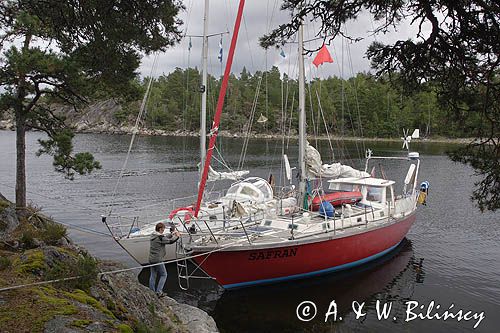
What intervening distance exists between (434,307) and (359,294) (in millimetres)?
2418

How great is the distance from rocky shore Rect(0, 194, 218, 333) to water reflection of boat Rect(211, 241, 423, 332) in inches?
166

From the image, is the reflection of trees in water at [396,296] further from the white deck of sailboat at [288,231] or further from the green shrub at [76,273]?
the green shrub at [76,273]

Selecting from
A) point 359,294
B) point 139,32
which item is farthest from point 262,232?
point 139,32

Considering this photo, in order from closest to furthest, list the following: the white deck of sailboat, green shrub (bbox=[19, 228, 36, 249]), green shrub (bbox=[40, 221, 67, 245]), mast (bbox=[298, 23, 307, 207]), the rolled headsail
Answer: green shrub (bbox=[19, 228, 36, 249]) → green shrub (bbox=[40, 221, 67, 245]) → the white deck of sailboat → mast (bbox=[298, 23, 307, 207]) → the rolled headsail

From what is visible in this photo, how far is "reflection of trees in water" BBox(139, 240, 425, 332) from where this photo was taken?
12219mm

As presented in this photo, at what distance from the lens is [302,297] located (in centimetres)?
1383

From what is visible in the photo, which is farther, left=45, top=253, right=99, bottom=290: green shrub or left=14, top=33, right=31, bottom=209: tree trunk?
left=14, top=33, right=31, bottom=209: tree trunk

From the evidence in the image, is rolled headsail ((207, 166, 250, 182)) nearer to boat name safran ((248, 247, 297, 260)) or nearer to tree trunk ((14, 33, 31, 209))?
boat name safran ((248, 247, 297, 260))

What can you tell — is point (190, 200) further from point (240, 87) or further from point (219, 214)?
point (240, 87)

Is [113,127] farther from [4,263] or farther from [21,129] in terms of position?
[4,263]

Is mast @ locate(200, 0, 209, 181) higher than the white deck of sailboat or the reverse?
higher

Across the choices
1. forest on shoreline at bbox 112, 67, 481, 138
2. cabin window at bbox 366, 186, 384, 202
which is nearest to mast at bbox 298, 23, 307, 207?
cabin window at bbox 366, 186, 384, 202

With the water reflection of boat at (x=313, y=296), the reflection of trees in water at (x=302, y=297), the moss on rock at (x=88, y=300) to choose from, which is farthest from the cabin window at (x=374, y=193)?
the moss on rock at (x=88, y=300)

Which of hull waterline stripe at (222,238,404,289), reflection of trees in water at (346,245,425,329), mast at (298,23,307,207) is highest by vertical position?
mast at (298,23,307,207)
